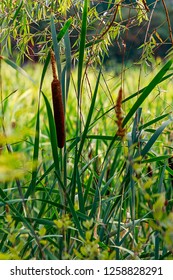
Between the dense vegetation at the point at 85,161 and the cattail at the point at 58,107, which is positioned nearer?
the dense vegetation at the point at 85,161

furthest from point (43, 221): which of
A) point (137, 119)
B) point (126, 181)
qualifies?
point (137, 119)

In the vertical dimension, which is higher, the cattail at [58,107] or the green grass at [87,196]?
the cattail at [58,107]

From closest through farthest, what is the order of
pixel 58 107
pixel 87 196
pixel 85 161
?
pixel 58 107 → pixel 87 196 → pixel 85 161

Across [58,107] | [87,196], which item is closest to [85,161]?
[87,196]

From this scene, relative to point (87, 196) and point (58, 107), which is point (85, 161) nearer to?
point (87, 196)

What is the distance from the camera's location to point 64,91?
68.8 inches

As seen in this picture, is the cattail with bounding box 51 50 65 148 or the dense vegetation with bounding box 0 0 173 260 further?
the cattail with bounding box 51 50 65 148

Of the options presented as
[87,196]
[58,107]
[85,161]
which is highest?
[58,107]

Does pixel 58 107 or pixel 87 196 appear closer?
pixel 58 107

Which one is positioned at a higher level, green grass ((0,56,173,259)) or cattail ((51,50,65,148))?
cattail ((51,50,65,148))

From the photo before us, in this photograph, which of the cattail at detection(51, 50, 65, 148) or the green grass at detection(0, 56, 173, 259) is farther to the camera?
the cattail at detection(51, 50, 65, 148)

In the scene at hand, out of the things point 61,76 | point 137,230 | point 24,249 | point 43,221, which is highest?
point 61,76
